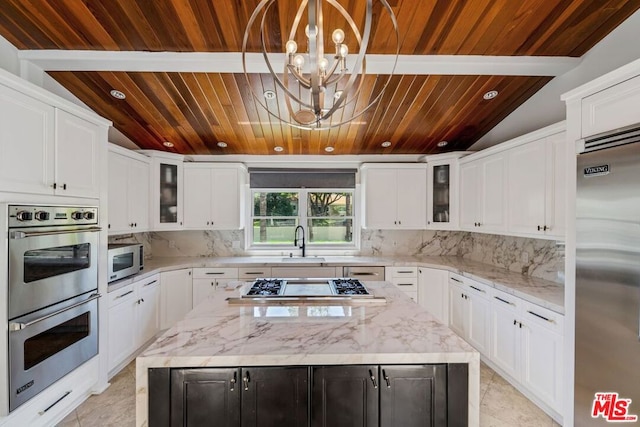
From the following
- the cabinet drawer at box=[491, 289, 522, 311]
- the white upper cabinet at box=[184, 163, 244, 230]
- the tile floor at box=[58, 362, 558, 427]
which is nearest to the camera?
the tile floor at box=[58, 362, 558, 427]

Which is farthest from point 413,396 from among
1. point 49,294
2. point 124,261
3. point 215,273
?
point 215,273

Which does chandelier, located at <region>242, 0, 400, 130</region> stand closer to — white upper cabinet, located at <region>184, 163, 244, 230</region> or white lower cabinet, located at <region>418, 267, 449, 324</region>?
white upper cabinet, located at <region>184, 163, 244, 230</region>

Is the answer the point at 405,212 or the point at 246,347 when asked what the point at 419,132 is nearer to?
the point at 405,212

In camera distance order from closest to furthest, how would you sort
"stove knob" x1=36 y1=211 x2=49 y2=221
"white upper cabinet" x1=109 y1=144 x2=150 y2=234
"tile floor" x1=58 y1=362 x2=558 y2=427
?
"stove knob" x1=36 y1=211 x2=49 y2=221 → "tile floor" x1=58 y1=362 x2=558 y2=427 → "white upper cabinet" x1=109 y1=144 x2=150 y2=234

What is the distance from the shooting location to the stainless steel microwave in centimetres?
264

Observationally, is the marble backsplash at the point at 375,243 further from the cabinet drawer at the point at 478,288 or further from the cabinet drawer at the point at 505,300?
the cabinet drawer at the point at 505,300

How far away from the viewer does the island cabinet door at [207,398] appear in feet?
4.42

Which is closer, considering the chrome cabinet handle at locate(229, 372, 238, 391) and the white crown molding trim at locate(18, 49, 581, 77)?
the chrome cabinet handle at locate(229, 372, 238, 391)

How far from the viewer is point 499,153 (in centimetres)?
309

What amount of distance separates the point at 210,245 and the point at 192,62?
2.63m

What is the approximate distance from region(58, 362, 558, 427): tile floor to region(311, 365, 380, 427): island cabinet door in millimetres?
1358

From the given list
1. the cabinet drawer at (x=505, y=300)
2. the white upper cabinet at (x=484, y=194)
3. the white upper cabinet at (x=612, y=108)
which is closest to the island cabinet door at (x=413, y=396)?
the cabinet drawer at (x=505, y=300)

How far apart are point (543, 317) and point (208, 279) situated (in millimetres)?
3410

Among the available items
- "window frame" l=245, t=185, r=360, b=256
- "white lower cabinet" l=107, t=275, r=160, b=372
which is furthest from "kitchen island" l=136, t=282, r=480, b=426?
"window frame" l=245, t=185, r=360, b=256
